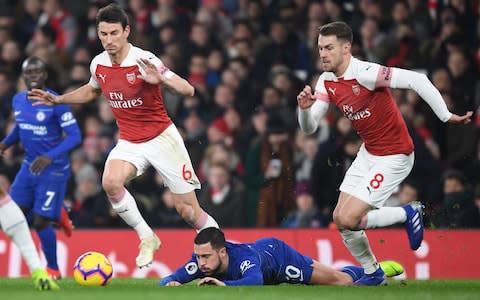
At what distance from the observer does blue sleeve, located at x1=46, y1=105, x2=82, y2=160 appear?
13.9 metres

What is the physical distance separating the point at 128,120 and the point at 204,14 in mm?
7184

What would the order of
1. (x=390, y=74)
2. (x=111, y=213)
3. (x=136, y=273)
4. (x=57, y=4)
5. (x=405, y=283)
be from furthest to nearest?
1. (x=57, y=4)
2. (x=111, y=213)
3. (x=136, y=273)
4. (x=405, y=283)
5. (x=390, y=74)

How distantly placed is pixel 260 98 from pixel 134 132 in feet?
18.4

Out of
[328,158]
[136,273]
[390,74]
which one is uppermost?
[390,74]

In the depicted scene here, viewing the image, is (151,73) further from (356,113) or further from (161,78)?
(356,113)

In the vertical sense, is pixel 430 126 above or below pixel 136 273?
above

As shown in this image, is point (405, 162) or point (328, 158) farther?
point (328, 158)

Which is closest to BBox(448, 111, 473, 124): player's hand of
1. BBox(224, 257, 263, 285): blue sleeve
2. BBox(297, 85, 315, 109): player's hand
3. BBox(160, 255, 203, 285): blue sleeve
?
BBox(297, 85, 315, 109): player's hand

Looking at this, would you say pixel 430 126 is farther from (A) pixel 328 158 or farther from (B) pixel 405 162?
(B) pixel 405 162

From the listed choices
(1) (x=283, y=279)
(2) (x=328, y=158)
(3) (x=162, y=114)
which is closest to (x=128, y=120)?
(3) (x=162, y=114)

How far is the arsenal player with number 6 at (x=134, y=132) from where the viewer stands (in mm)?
12102

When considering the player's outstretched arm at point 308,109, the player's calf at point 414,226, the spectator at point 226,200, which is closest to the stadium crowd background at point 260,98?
the spectator at point 226,200

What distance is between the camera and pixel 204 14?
63.4 feet

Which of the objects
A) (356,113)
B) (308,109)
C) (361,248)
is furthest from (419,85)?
(361,248)
